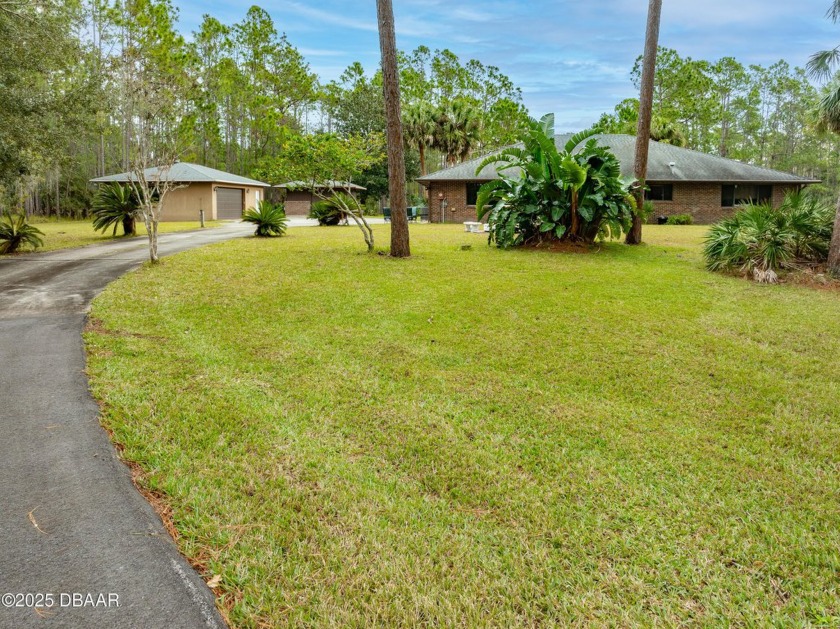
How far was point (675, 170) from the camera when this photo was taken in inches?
1036

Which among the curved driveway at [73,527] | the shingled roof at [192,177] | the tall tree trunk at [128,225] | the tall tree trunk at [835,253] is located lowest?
the curved driveway at [73,527]

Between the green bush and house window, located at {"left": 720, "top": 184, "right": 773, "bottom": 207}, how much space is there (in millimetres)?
18261

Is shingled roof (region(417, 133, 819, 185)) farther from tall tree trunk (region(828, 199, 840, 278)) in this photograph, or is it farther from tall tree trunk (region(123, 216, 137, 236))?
tall tree trunk (region(828, 199, 840, 278))

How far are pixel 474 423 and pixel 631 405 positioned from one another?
1352 millimetres

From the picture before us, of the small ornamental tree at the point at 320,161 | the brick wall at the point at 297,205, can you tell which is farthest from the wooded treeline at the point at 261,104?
the brick wall at the point at 297,205

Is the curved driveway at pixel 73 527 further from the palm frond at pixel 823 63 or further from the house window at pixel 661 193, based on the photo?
the house window at pixel 661 193

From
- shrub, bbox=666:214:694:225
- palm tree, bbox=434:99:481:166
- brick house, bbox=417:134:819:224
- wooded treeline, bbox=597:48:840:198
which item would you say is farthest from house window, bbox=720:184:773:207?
palm tree, bbox=434:99:481:166

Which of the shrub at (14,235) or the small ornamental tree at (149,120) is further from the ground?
the small ornamental tree at (149,120)

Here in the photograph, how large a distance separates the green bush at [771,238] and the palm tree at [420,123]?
91.3 ft

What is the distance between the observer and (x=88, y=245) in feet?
47.4

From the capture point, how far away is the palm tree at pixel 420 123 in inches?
1436

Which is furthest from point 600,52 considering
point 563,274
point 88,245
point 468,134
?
point 88,245

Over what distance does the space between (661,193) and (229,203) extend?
2559 centimetres

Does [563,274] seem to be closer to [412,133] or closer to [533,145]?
[533,145]
